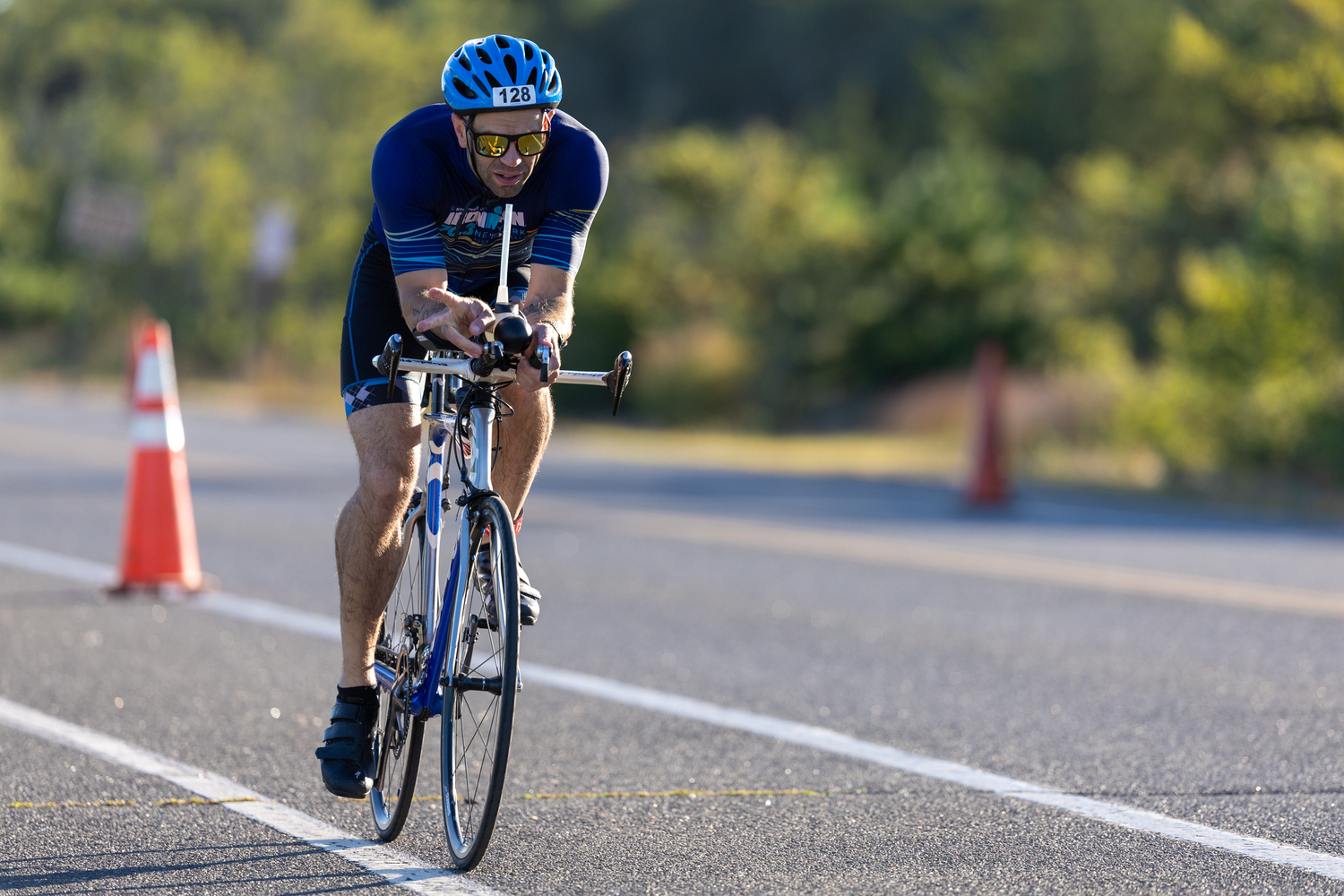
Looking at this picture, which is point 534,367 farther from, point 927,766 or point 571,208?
point 927,766

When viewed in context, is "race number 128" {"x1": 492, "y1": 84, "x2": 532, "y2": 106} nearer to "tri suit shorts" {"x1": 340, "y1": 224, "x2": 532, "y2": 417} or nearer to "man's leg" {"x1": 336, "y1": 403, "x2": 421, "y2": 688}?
"tri suit shorts" {"x1": 340, "y1": 224, "x2": 532, "y2": 417}

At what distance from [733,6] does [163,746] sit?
217 feet

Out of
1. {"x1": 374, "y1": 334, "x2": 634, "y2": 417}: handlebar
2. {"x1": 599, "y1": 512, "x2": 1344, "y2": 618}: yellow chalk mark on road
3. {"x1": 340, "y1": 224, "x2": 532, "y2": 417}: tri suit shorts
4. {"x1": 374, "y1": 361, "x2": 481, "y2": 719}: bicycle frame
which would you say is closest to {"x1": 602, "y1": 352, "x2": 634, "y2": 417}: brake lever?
{"x1": 374, "y1": 334, "x2": 634, "y2": 417}: handlebar

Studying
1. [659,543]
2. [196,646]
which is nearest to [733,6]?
[659,543]

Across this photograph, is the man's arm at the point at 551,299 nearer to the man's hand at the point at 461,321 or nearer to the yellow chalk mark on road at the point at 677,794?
the man's hand at the point at 461,321

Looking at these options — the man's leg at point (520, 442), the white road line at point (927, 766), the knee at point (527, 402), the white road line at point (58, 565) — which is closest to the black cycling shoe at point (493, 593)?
the man's leg at point (520, 442)

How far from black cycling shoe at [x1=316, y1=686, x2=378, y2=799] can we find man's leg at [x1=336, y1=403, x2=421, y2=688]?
0.05 m

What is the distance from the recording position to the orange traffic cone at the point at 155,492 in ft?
30.0

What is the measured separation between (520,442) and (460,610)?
0.62 m

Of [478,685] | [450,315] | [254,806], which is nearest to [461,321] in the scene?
[450,315]

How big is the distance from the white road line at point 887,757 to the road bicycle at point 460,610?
2.04 feet

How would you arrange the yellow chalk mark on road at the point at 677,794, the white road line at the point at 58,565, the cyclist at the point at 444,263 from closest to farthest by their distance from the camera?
1. the cyclist at the point at 444,263
2. the yellow chalk mark on road at the point at 677,794
3. the white road line at the point at 58,565

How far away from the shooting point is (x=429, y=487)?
15.8ft

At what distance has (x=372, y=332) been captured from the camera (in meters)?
4.98
